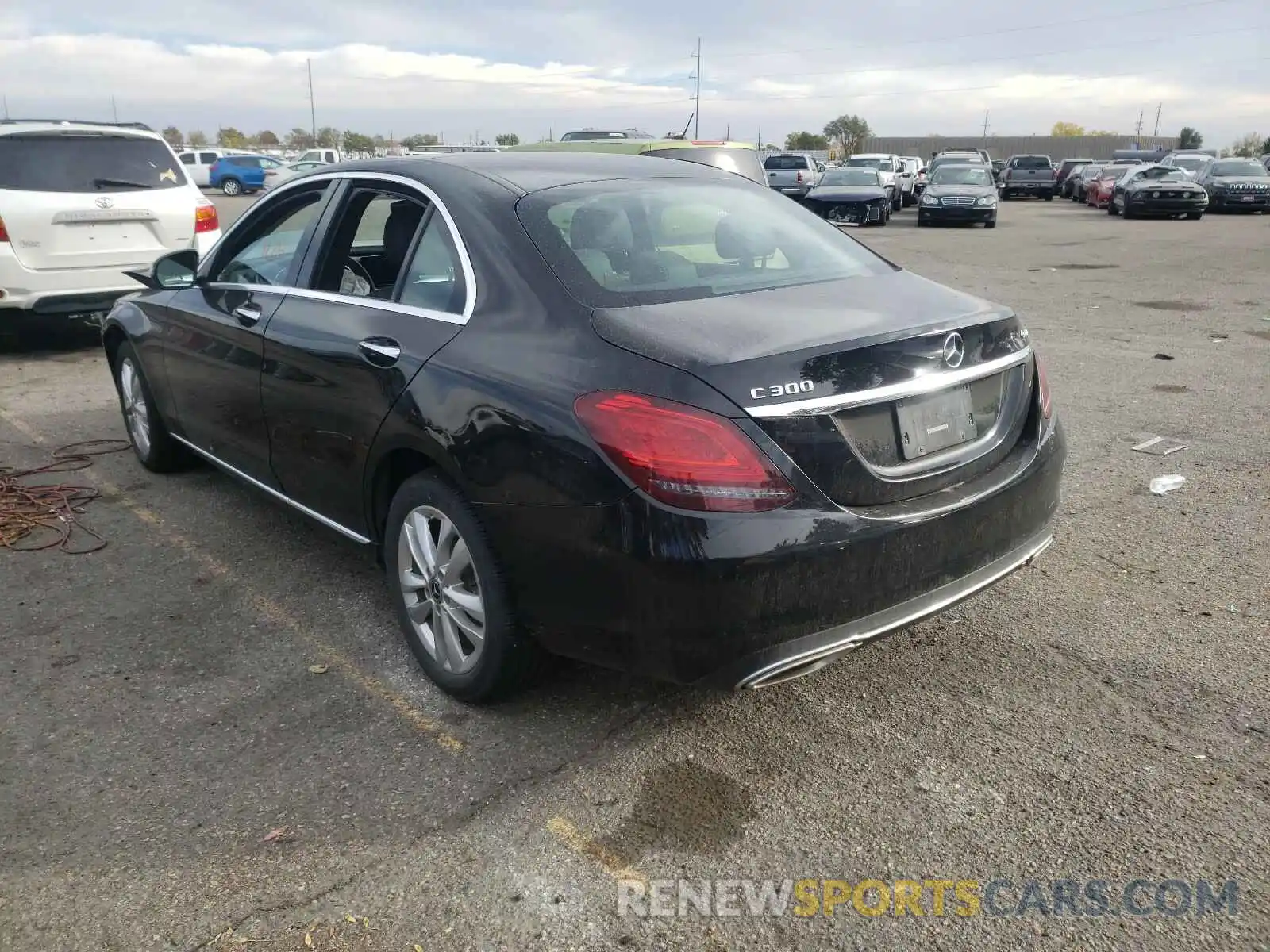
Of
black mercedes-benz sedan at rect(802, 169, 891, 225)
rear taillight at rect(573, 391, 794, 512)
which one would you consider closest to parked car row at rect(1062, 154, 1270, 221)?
black mercedes-benz sedan at rect(802, 169, 891, 225)

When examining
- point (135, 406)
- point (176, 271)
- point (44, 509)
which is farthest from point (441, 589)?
point (135, 406)

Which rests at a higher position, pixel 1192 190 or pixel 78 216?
pixel 78 216

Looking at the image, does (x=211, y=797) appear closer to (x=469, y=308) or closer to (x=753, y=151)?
(x=469, y=308)

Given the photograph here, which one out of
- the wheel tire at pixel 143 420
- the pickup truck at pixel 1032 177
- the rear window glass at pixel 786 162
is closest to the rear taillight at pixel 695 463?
the wheel tire at pixel 143 420

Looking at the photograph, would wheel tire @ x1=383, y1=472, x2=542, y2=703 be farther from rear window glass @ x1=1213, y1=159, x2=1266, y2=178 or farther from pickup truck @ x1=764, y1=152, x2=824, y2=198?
rear window glass @ x1=1213, y1=159, x2=1266, y2=178

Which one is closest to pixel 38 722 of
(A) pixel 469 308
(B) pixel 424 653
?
(B) pixel 424 653

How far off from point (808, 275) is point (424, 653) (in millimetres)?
1779

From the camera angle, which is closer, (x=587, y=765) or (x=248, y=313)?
(x=587, y=765)

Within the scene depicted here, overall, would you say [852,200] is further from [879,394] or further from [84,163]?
[879,394]

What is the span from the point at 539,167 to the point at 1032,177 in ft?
134


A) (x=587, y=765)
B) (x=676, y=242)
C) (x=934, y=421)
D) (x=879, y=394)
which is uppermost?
(x=676, y=242)

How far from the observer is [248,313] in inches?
166

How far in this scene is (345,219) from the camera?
3918mm

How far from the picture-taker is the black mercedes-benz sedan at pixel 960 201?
2464 centimetres
